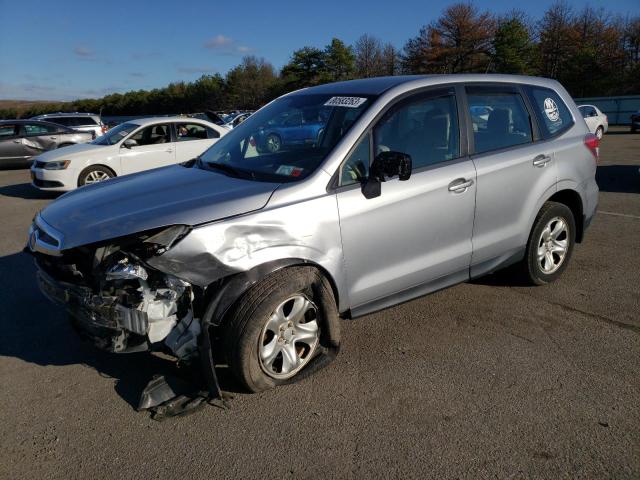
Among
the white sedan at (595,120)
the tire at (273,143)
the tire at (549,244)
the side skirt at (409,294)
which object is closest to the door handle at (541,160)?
the tire at (549,244)

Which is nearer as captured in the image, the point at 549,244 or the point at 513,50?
the point at 549,244

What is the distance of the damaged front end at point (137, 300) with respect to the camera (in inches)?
112

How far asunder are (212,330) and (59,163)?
27.2 feet

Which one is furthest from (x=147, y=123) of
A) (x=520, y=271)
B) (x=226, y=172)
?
(x=520, y=271)

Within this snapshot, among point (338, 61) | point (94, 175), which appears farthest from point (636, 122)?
point (338, 61)

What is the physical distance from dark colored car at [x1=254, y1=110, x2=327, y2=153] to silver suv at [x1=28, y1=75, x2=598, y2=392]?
17mm

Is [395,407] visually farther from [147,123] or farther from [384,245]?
[147,123]

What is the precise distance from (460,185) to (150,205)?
2.18 metres

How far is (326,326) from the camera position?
3.29 meters

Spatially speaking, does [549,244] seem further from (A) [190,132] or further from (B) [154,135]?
(B) [154,135]

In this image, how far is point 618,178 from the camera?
36.2 feet

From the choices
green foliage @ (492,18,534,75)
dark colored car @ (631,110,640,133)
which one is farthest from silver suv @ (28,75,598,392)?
green foliage @ (492,18,534,75)

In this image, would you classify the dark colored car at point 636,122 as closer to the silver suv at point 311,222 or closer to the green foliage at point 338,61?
the silver suv at point 311,222

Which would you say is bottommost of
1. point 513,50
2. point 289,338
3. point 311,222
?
point 289,338
